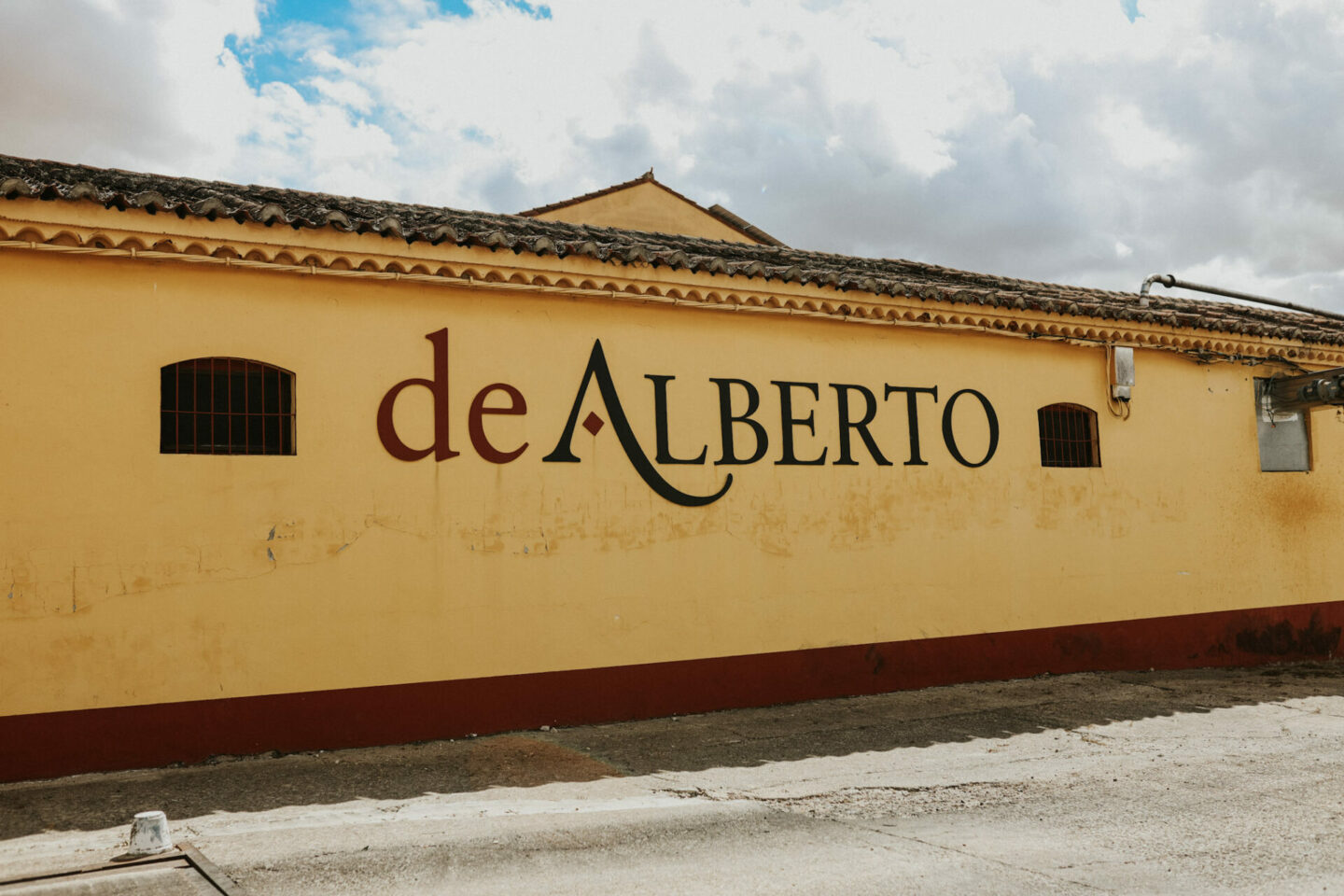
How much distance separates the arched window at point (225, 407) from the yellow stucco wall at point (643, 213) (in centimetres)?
1067

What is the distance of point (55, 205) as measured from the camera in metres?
6.54

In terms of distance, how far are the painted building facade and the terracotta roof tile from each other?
0.16 ft

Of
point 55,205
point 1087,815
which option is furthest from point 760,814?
point 55,205

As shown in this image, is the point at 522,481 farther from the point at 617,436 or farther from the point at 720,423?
the point at 720,423

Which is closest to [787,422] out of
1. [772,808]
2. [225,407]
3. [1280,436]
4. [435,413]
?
[435,413]

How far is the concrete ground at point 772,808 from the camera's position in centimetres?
479

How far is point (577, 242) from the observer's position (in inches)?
323

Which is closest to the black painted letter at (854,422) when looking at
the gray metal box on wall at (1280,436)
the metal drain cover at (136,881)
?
the gray metal box on wall at (1280,436)

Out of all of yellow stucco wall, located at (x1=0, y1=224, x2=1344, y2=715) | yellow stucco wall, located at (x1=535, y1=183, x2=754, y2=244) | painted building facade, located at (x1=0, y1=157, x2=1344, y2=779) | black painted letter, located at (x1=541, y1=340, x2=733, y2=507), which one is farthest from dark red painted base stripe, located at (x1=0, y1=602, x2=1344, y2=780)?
yellow stucco wall, located at (x1=535, y1=183, x2=754, y2=244)

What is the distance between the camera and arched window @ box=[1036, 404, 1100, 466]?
10.8m

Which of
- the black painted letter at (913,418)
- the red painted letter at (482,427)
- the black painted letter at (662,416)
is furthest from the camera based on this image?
the black painted letter at (913,418)

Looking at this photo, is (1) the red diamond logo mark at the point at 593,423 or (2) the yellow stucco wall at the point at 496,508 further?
(1) the red diamond logo mark at the point at 593,423

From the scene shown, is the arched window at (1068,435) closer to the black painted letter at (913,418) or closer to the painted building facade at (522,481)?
the painted building facade at (522,481)

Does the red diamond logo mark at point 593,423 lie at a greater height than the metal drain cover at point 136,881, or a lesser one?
greater
